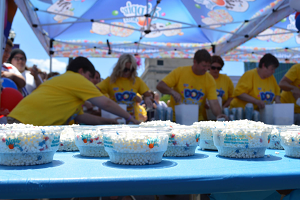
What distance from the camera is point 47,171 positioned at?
592mm

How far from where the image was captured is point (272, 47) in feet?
18.8

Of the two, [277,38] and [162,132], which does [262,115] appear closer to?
[162,132]

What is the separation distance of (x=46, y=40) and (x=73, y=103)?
3.33 meters

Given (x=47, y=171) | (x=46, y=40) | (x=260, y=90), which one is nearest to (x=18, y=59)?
(x=46, y=40)

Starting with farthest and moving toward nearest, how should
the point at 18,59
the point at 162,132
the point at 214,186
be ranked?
the point at 18,59, the point at 162,132, the point at 214,186

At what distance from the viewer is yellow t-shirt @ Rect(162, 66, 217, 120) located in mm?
2898

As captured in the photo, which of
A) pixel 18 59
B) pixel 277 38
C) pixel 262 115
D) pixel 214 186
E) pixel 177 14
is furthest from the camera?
pixel 277 38

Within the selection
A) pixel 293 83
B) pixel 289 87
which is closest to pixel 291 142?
pixel 289 87

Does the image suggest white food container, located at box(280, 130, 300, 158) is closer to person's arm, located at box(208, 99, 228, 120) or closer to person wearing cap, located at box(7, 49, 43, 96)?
person's arm, located at box(208, 99, 228, 120)

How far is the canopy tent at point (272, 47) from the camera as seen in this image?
16.8 feet

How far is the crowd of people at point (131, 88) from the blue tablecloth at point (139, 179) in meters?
1.35

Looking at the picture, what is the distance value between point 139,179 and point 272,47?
6021 mm

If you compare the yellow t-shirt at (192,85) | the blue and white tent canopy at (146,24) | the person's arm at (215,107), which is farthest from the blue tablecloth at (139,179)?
the blue and white tent canopy at (146,24)

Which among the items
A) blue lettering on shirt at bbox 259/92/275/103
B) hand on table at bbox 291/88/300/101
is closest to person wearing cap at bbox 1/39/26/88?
blue lettering on shirt at bbox 259/92/275/103
